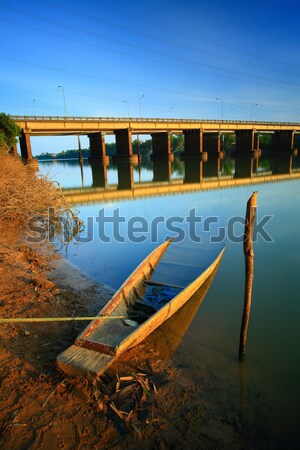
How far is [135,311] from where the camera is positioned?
20.2ft

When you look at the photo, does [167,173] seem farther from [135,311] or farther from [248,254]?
[248,254]

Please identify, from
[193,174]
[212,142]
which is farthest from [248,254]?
[212,142]

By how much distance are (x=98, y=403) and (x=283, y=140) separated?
90.6 meters

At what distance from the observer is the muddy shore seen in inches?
137

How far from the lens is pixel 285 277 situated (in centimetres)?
847

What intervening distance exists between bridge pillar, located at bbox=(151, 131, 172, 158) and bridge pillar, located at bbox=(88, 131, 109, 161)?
13686mm

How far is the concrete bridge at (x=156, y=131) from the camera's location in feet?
158

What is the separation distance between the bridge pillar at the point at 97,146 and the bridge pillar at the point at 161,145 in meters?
13.7

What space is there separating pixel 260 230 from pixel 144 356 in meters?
10.2

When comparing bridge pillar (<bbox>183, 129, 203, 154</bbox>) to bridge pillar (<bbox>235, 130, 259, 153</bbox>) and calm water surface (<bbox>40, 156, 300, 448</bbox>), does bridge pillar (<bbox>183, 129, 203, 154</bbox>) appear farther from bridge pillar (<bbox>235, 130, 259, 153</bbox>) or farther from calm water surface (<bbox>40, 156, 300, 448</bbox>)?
calm water surface (<bbox>40, 156, 300, 448</bbox>)

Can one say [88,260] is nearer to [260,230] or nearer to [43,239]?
[43,239]

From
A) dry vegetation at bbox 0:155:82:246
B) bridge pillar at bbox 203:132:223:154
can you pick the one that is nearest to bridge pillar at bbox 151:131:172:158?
bridge pillar at bbox 203:132:223:154

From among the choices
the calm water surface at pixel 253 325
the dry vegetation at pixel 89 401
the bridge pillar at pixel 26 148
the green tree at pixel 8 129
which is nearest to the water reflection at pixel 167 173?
the bridge pillar at pixel 26 148

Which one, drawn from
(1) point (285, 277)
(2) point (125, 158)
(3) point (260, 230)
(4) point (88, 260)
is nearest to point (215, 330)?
(1) point (285, 277)
